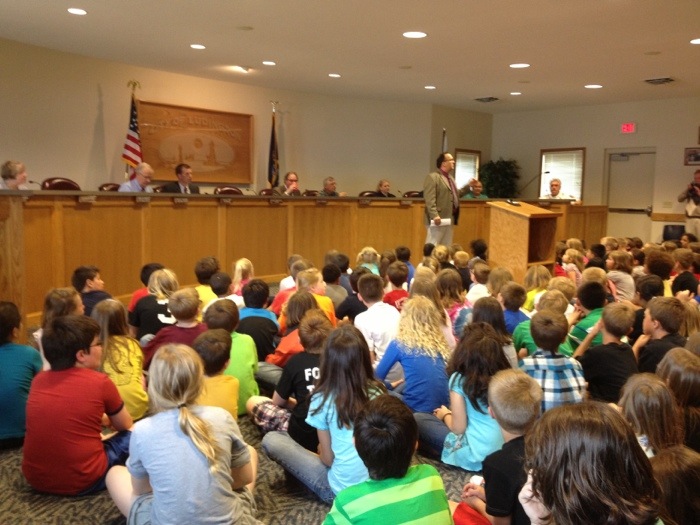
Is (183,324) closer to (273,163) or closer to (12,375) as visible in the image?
(12,375)

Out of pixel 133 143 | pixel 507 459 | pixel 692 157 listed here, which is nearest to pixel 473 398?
pixel 507 459

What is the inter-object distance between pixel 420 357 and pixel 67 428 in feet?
5.61

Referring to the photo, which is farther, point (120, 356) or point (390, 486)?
point (120, 356)

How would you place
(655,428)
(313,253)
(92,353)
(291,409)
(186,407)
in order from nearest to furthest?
(655,428) → (186,407) → (92,353) → (291,409) → (313,253)

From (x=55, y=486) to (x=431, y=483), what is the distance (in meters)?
1.77

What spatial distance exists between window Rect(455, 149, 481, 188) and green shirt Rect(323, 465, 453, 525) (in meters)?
12.2

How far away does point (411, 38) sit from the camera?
7023 mm

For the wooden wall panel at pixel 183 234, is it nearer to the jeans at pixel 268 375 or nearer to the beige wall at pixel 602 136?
the jeans at pixel 268 375

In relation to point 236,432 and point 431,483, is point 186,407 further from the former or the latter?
point 431,483

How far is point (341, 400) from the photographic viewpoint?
101 inches

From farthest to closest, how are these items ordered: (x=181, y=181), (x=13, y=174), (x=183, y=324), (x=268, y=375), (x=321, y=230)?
(x=321, y=230) < (x=181, y=181) < (x=13, y=174) < (x=268, y=375) < (x=183, y=324)

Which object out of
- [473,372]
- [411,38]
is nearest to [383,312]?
[473,372]

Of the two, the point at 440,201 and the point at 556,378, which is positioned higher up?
the point at 440,201

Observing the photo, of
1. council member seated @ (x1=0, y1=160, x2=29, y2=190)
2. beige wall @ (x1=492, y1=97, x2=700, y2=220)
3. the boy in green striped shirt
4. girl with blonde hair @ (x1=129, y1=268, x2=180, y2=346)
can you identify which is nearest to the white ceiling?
beige wall @ (x1=492, y1=97, x2=700, y2=220)
